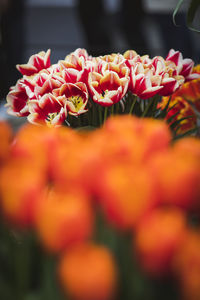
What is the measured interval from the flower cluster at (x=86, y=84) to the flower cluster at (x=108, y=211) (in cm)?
27

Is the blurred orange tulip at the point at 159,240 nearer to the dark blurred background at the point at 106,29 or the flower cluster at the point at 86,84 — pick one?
the flower cluster at the point at 86,84

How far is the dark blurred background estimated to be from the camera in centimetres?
306

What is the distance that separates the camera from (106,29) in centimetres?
316

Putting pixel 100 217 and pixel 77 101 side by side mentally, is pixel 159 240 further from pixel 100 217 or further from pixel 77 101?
pixel 77 101

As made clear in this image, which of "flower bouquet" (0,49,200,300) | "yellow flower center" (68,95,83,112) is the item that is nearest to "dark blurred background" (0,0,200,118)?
"yellow flower center" (68,95,83,112)

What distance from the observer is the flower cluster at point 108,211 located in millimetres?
126

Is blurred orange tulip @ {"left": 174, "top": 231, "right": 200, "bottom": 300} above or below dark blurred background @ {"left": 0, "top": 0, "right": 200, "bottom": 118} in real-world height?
above

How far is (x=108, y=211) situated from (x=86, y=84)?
1.05ft

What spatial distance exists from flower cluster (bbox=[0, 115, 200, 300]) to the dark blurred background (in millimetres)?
2802

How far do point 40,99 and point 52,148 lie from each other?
0.89ft

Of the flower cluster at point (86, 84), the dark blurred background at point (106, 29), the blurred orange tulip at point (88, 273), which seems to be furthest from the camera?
the dark blurred background at point (106, 29)

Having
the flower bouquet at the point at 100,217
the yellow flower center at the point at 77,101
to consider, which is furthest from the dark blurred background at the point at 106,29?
the flower bouquet at the point at 100,217

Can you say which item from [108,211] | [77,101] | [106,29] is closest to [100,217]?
[108,211]

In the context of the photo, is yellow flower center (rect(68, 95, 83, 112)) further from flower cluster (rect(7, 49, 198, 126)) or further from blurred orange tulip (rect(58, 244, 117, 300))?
blurred orange tulip (rect(58, 244, 117, 300))
